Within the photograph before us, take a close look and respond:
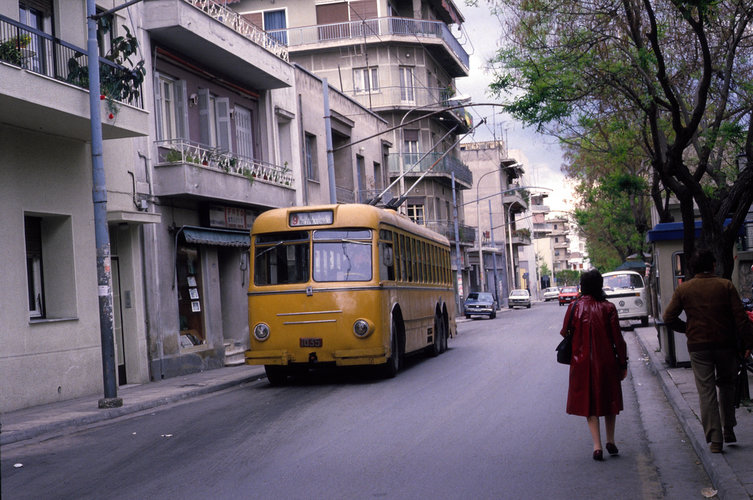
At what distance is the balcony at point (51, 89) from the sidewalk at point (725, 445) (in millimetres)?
10395

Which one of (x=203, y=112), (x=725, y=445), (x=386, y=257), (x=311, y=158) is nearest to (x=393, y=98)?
(x=311, y=158)

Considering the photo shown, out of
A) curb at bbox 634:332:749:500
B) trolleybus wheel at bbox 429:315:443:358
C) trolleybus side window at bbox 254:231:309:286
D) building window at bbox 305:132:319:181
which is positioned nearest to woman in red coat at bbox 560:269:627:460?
curb at bbox 634:332:749:500

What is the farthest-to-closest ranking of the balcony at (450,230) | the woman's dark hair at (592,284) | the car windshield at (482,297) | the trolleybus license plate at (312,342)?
1. the balcony at (450,230)
2. the car windshield at (482,297)
3. the trolleybus license plate at (312,342)
4. the woman's dark hair at (592,284)

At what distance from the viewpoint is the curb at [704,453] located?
21.1 feet

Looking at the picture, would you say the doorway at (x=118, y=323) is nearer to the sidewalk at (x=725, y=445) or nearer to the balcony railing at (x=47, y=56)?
the balcony railing at (x=47, y=56)

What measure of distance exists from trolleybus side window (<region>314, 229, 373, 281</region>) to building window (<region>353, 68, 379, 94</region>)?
37.4 m

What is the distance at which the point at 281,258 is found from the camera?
16.0m

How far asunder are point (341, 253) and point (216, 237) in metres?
7.43

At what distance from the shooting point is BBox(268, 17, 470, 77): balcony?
49.3m

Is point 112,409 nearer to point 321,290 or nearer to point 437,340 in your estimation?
point 321,290

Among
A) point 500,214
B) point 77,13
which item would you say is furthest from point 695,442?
point 500,214

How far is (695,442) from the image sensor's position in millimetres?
8398

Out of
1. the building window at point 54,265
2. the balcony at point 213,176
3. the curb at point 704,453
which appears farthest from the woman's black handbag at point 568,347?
the balcony at point 213,176

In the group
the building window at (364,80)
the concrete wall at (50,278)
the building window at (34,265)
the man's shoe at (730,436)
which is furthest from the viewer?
the building window at (364,80)
